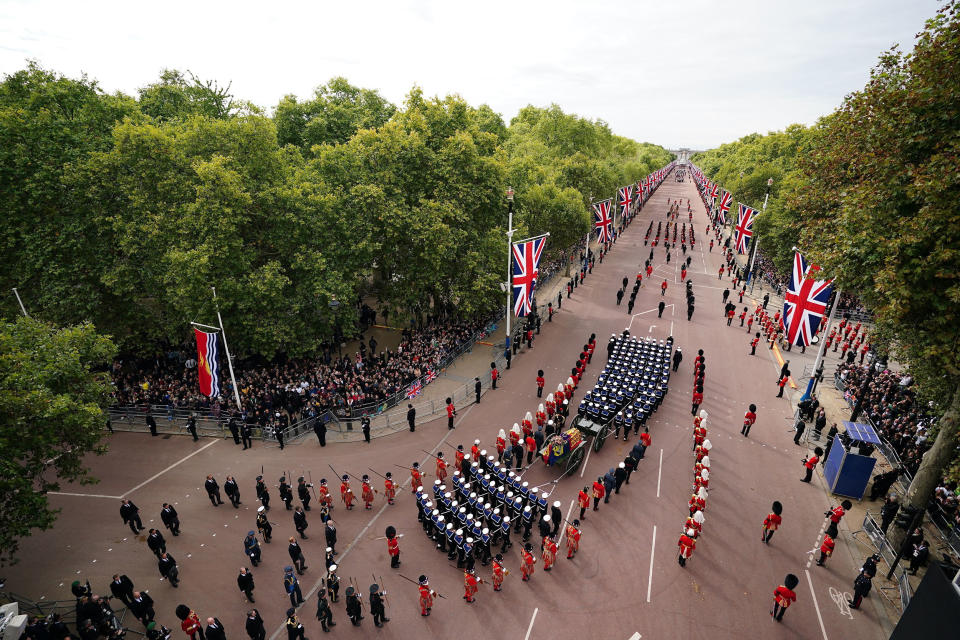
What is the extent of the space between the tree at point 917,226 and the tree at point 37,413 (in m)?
22.7

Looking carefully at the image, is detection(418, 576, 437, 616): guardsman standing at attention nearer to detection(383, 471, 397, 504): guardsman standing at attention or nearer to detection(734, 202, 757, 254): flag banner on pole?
detection(383, 471, 397, 504): guardsman standing at attention

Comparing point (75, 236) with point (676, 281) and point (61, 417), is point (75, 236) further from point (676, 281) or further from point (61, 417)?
point (676, 281)

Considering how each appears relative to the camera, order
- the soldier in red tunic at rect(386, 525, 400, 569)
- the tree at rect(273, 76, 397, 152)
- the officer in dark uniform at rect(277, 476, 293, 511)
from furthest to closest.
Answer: the tree at rect(273, 76, 397, 152), the officer in dark uniform at rect(277, 476, 293, 511), the soldier in red tunic at rect(386, 525, 400, 569)

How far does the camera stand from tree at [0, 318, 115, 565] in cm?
1155

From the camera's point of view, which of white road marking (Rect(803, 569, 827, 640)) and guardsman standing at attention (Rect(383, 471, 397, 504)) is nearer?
white road marking (Rect(803, 569, 827, 640))

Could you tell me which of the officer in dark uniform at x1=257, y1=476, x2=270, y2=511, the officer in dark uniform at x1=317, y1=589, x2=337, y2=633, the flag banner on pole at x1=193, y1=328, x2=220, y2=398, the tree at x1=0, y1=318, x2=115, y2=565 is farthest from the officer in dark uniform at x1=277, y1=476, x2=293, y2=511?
the flag banner on pole at x1=193, y1=328, x2=220, y2=398

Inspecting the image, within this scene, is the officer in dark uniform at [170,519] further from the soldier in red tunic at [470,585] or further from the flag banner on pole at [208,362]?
the soldier in red tunic at [470,585]

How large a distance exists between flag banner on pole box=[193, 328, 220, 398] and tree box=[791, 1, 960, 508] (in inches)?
892

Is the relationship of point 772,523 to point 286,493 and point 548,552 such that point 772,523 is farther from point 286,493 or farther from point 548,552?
point 286,493

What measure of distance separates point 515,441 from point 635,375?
805cm

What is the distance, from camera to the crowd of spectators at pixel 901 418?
15.0 meters

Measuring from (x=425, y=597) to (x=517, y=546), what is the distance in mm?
3546

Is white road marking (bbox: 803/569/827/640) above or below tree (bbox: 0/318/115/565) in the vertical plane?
below

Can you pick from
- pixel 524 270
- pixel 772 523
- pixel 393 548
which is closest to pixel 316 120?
pixel 524 270
